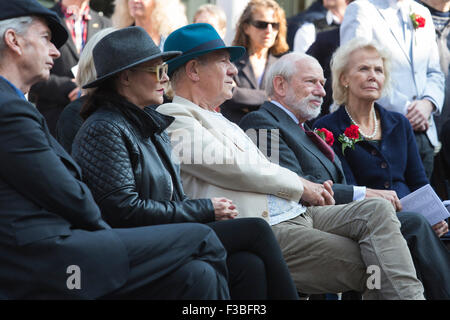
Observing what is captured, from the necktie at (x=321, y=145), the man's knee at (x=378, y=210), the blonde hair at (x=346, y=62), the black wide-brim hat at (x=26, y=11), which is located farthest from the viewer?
the blonde hair at (x=346, y=62)

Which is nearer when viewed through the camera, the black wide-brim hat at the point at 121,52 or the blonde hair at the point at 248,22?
the black wide-brim hat at the point at 121,52

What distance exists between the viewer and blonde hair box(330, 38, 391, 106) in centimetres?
551

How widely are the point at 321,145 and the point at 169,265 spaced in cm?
216

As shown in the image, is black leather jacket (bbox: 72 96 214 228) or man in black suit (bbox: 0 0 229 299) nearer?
man in black suit (bbox: 0 0 229 299)

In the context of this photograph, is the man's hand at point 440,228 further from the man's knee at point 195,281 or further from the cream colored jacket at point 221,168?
the man's knee at point 195,281

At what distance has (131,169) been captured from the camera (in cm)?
331

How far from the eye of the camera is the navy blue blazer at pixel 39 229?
265 centimetres

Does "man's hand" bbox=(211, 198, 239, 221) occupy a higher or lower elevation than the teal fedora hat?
lower

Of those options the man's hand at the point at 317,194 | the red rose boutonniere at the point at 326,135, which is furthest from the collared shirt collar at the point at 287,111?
the man's hand at the point at 317,194

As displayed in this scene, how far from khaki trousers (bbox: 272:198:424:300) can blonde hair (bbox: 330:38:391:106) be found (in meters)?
1.61

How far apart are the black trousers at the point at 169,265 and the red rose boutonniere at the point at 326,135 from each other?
2.16 m

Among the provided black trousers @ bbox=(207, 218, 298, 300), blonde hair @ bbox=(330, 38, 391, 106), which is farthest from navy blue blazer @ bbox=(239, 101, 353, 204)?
black trousers @ bbox=(207, 218, 298, 300)

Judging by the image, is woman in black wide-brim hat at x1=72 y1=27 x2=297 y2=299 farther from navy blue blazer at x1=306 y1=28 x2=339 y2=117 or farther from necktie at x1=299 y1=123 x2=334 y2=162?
navy blue blazer at x1=306 y1=28 x2=339 y2=117
